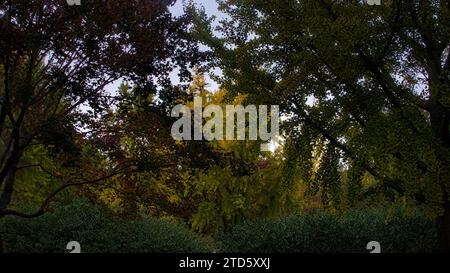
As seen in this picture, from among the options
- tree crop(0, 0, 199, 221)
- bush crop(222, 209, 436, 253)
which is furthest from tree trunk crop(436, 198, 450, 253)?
tree crop(0, 0, 199, 221)

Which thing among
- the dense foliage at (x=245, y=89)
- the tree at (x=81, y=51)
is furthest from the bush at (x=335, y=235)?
the tree at (x=81, y=51)

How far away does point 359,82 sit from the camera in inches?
570

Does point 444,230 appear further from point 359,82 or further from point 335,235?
point 335,235

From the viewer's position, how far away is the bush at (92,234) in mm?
19656

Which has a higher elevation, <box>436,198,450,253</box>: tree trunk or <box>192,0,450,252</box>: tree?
<box>192,0,450,252</box>: tree

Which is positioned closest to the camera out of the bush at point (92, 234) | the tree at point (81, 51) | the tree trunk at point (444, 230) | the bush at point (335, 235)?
the tree at point (81, 51)

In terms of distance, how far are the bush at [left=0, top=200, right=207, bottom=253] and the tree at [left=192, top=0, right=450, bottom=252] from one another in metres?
6.19

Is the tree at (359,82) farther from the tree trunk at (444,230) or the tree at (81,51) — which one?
the tree at (81,51)

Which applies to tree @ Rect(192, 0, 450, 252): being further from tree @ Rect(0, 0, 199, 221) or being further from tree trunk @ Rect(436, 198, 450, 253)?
tree @ Rect(0, 0, 199, 221)

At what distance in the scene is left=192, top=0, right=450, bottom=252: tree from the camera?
1245 cm

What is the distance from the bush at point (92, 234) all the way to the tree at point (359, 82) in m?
6.19

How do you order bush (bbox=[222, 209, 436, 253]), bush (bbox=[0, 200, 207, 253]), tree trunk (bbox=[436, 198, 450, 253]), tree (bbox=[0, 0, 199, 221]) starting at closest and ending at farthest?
tree (bbox=[0, 0, 199, 221]), tree trunk (bbox=[436, 198, 450, 253]), bush (bbox=[0, 200, 207, 253]), bush (bbox=[222, 209, 436, 253])

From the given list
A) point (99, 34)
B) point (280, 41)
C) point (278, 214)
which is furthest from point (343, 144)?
point (278, 214)
